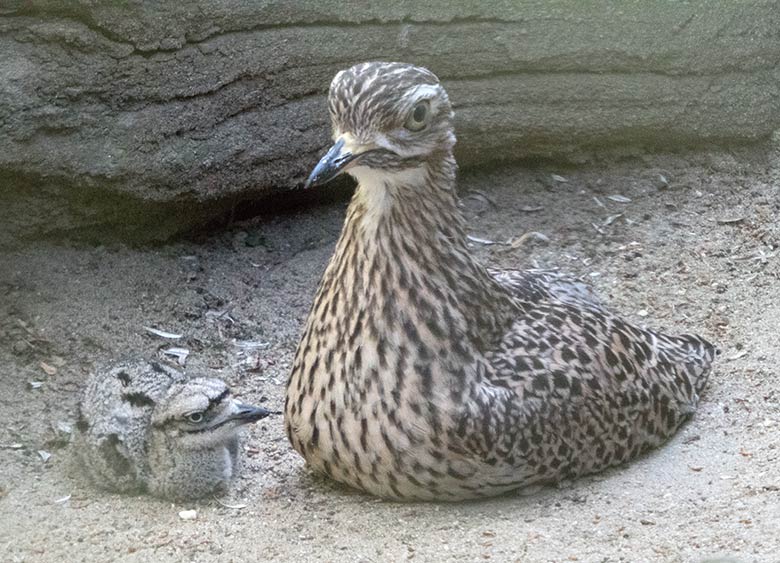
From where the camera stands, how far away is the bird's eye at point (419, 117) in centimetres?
371

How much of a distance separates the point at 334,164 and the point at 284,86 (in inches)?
67.9

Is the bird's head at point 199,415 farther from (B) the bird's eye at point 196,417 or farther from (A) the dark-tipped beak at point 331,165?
(A) the dark-tipped beak at point 331,165

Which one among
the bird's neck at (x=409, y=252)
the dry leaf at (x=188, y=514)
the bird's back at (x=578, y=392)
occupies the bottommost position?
the dry leaf at (x=188, y=514)

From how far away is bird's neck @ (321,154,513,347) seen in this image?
12.6 ft

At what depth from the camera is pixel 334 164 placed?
3.57 meters

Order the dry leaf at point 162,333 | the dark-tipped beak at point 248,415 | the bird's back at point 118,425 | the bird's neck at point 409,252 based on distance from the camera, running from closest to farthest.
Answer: the bird's neck at point 409,252
the bird's back at point 118,425
the dark-tipped beak at point 248,415
the dry leaf at point 162,333

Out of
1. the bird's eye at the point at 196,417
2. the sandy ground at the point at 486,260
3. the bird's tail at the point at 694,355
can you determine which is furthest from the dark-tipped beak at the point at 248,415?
the bird's tail at the point at 694,355

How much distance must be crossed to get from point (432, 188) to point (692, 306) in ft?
6.28

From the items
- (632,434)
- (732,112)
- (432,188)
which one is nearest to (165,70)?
(432,188)

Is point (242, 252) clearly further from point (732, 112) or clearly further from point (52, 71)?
point (732, 112)

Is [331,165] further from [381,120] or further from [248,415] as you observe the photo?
[248,415]

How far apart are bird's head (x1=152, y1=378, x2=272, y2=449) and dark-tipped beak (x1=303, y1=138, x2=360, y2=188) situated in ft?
3.27

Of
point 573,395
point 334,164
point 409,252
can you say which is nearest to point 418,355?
point 409,252

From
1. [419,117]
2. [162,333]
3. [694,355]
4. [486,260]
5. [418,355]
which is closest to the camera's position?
[419,117]
